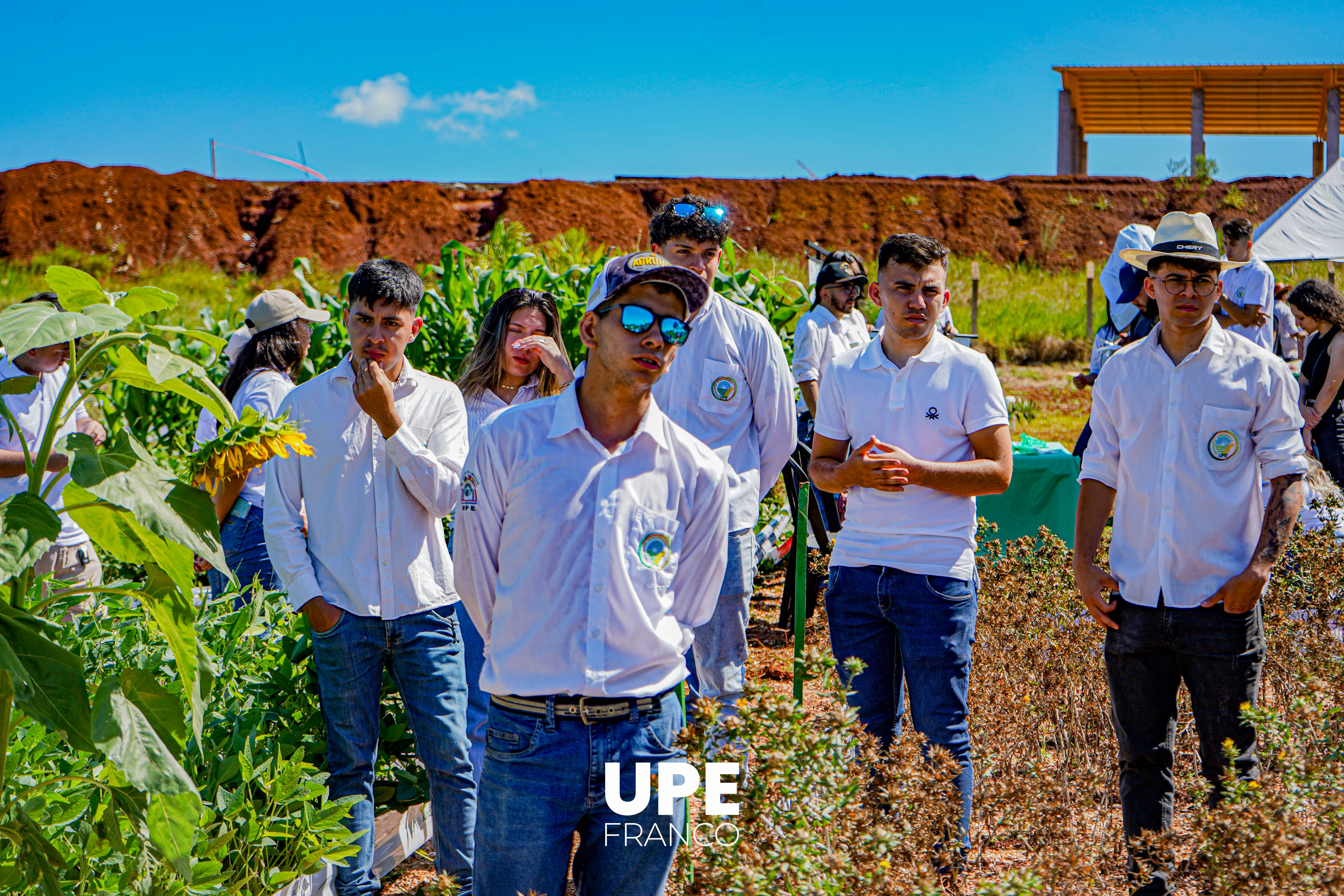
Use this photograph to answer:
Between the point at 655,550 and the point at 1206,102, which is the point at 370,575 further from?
the point at 1206,102

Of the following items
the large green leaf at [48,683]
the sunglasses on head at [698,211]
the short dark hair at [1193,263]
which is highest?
the sunglasses on head at [698,211]

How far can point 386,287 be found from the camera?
317 centimetres

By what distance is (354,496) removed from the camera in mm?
3082

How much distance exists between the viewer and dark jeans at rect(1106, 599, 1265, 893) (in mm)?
2936

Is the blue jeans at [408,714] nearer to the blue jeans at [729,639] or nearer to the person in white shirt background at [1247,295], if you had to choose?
the blue jeans at [729,639]

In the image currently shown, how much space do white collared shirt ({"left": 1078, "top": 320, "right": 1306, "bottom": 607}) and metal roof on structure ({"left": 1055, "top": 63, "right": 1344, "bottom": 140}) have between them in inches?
976

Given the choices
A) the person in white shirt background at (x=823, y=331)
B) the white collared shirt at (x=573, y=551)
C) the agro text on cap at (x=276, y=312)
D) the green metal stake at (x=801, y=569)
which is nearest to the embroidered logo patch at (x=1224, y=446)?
the green metal stake at (x=801, y=569)

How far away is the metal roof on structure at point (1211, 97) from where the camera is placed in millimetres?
25391

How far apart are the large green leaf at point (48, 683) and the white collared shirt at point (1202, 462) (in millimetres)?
2531

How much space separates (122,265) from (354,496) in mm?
26622

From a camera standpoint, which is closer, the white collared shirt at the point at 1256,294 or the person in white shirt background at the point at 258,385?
the person in white shirt background at the point at 258,385

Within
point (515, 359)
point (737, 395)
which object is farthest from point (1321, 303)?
point (515, 359)

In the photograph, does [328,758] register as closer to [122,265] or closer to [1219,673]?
[1219,673]

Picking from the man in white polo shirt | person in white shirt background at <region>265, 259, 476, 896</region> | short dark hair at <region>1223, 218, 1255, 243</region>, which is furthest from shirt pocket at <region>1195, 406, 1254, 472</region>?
short dark hair at <region>1223, 218, 1255, 243</region>
